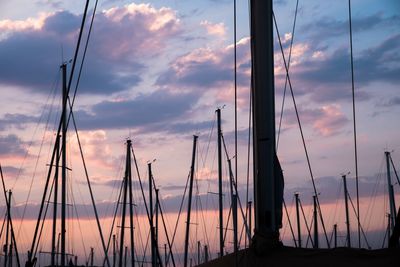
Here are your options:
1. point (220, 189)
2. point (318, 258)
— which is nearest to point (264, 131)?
point (318, 258)

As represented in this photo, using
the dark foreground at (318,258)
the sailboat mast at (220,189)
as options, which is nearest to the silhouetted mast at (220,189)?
the sailboat mast at (220,189)

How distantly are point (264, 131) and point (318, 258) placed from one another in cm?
199

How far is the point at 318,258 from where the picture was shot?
10508mm

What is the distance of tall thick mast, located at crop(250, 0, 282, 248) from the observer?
35.2ft

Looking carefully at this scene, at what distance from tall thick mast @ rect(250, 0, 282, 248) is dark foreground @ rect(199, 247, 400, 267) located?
8.7 inches

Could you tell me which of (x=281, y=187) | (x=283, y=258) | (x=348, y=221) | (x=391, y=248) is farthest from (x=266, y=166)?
(x=348, y=221)

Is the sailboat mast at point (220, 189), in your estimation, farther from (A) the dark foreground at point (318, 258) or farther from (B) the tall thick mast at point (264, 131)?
(B) the tall thick mast at point (264, 131)

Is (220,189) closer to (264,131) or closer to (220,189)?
(220,189)

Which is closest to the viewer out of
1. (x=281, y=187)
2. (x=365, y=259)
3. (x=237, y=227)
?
(x=365, y=259)

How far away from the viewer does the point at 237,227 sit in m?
43.7

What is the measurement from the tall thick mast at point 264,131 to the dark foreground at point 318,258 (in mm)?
221

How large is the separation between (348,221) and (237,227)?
13.4m

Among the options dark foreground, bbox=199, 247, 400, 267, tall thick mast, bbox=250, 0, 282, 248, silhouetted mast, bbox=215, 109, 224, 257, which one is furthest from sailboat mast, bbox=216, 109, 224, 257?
tall thick mast, bbox=250, 0, 282, 248

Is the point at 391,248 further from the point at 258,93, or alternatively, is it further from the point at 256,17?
the point at 256,17
